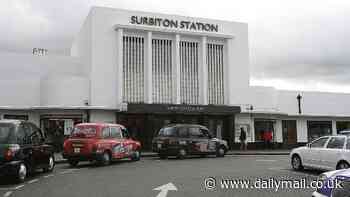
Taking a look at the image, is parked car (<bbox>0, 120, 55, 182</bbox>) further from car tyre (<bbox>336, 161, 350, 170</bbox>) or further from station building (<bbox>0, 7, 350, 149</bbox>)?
station building (<bbox>0, 7, 350, 149</bbox>)

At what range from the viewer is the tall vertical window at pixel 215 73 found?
31.3 metres

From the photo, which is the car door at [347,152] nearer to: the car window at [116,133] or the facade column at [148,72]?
the car window at [116,133]

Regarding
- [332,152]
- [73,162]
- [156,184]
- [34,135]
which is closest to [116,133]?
[73,162]

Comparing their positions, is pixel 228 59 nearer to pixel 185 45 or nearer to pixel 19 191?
pixel 185 45

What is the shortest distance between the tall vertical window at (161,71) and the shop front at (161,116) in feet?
4.21

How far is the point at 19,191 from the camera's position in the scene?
10766 mm

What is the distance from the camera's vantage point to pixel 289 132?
1375 inches

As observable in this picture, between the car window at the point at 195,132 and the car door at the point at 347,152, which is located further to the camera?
the car window at the point at 195,132

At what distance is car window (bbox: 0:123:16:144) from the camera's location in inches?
476

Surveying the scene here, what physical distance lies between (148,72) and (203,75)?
162 inches

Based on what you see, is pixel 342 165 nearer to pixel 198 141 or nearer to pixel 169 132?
pixel 198 141

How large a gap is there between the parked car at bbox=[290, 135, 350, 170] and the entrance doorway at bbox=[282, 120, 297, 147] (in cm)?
1893

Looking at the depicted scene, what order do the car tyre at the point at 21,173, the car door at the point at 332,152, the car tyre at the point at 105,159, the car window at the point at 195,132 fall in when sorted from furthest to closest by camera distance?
the car window at the point at 195,132 < the car tyre at the point at 105,159 < the car door at the point at 332,152 < the car tyre at the point at 21,173

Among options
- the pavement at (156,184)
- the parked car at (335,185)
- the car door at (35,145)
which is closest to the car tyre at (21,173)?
the pavement at (156,184)
